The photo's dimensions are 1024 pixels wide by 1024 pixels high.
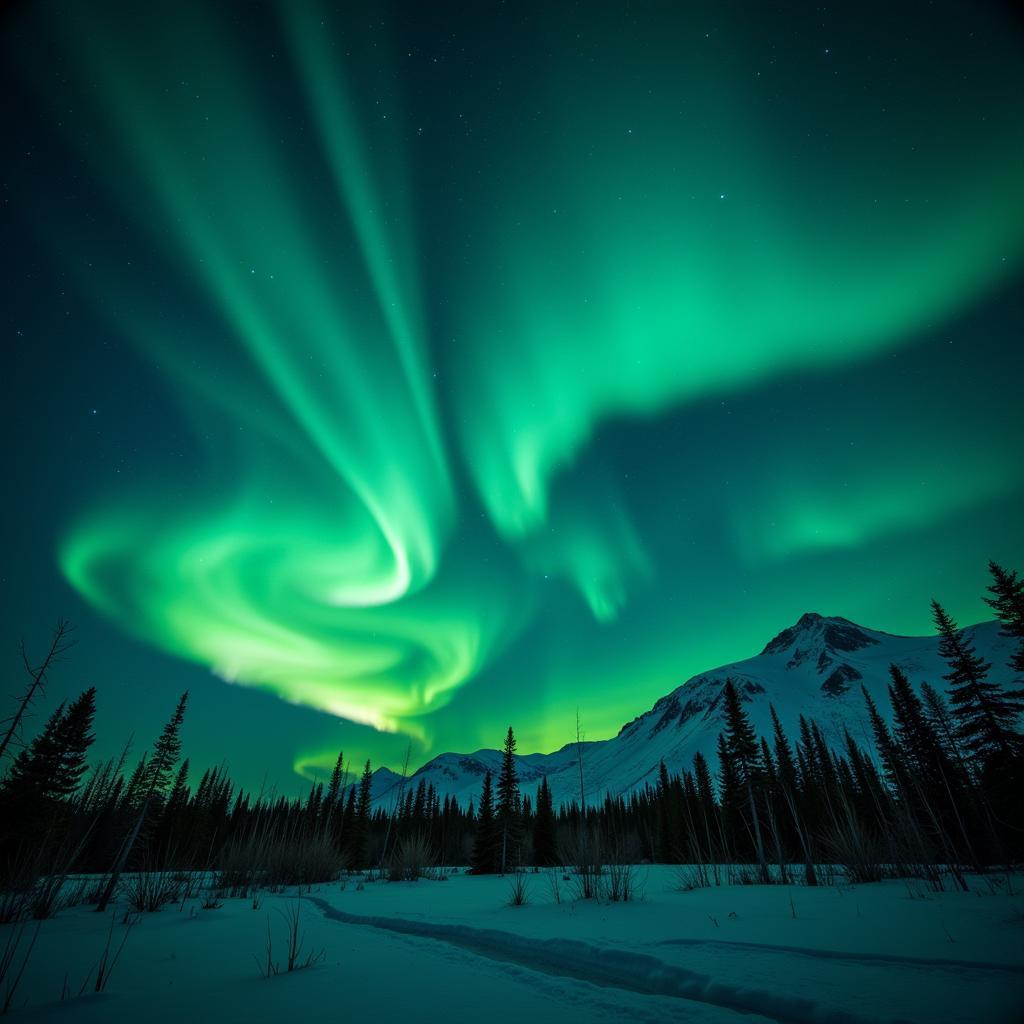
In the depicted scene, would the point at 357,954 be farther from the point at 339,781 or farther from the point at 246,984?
the point at 339,781

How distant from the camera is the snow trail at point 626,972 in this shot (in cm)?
320

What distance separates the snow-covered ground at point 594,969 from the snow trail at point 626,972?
0.02 meters

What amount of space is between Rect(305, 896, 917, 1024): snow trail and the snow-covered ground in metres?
0.02

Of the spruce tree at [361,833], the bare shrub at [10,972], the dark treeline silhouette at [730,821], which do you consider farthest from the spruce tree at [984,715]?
the spruce tree at [361,833]

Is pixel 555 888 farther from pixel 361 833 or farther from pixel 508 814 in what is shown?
pixel 361 833

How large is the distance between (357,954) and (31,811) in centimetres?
3585

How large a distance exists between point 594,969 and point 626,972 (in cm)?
40

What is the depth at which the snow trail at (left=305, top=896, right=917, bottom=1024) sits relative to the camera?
3195mm

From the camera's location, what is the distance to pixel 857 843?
1308 cm

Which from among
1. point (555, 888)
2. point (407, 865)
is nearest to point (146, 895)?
point (555, 888)

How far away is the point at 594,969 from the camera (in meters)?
4.90

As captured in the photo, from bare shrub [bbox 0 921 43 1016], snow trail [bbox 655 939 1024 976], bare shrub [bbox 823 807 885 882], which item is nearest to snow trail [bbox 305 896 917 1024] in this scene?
snow trail [bbox 655 939 1024 976]

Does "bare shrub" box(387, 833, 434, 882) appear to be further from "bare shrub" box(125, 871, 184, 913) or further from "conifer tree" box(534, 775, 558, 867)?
"conifer tree" box(534, 775, 558, 867)

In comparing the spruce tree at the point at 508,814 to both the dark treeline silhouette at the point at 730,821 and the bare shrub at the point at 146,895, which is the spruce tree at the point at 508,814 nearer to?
the dark treeline silhouette at the point at 730,821
